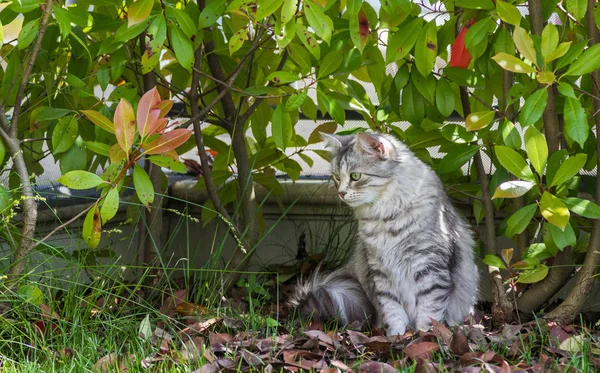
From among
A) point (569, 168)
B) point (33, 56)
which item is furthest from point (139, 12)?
point (569, 168)

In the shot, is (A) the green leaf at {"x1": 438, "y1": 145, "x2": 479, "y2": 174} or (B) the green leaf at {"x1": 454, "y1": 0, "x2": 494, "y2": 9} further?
(A) the green leaf at {"x1": 438, "y1": 145, "x2": 479, "y2": 174}

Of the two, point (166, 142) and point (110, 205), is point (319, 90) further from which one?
point (110, 205)

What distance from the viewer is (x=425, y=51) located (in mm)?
2629

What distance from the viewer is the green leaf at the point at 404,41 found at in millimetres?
2605

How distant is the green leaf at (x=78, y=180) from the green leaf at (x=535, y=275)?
1.58 meters

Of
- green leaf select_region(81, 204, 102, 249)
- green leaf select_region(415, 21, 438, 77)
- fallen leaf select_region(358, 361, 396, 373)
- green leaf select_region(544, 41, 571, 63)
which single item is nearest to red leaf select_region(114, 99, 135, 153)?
green leaf select_region(81, 204, 102, 249)

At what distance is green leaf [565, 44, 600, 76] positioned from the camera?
2234 mm

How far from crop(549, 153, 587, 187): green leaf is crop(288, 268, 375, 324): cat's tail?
0.98 metres

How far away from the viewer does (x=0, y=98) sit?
107 inches

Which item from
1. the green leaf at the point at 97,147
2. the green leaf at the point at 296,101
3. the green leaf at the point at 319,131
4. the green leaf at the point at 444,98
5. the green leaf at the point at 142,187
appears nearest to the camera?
the green leaf at the point at 142,187

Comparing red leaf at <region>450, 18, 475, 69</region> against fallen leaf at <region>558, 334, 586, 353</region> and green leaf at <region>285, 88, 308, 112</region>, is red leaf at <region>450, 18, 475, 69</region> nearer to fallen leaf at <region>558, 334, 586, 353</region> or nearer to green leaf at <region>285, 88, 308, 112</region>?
green leaf at <region>285, 88, 308, 112</region>

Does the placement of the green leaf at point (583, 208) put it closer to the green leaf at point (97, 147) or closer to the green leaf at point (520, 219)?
the green leaf at point (520, 219)

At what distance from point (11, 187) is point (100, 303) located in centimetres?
64


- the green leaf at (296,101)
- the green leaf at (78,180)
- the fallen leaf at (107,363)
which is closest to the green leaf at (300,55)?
the green leaf at (296,101)
